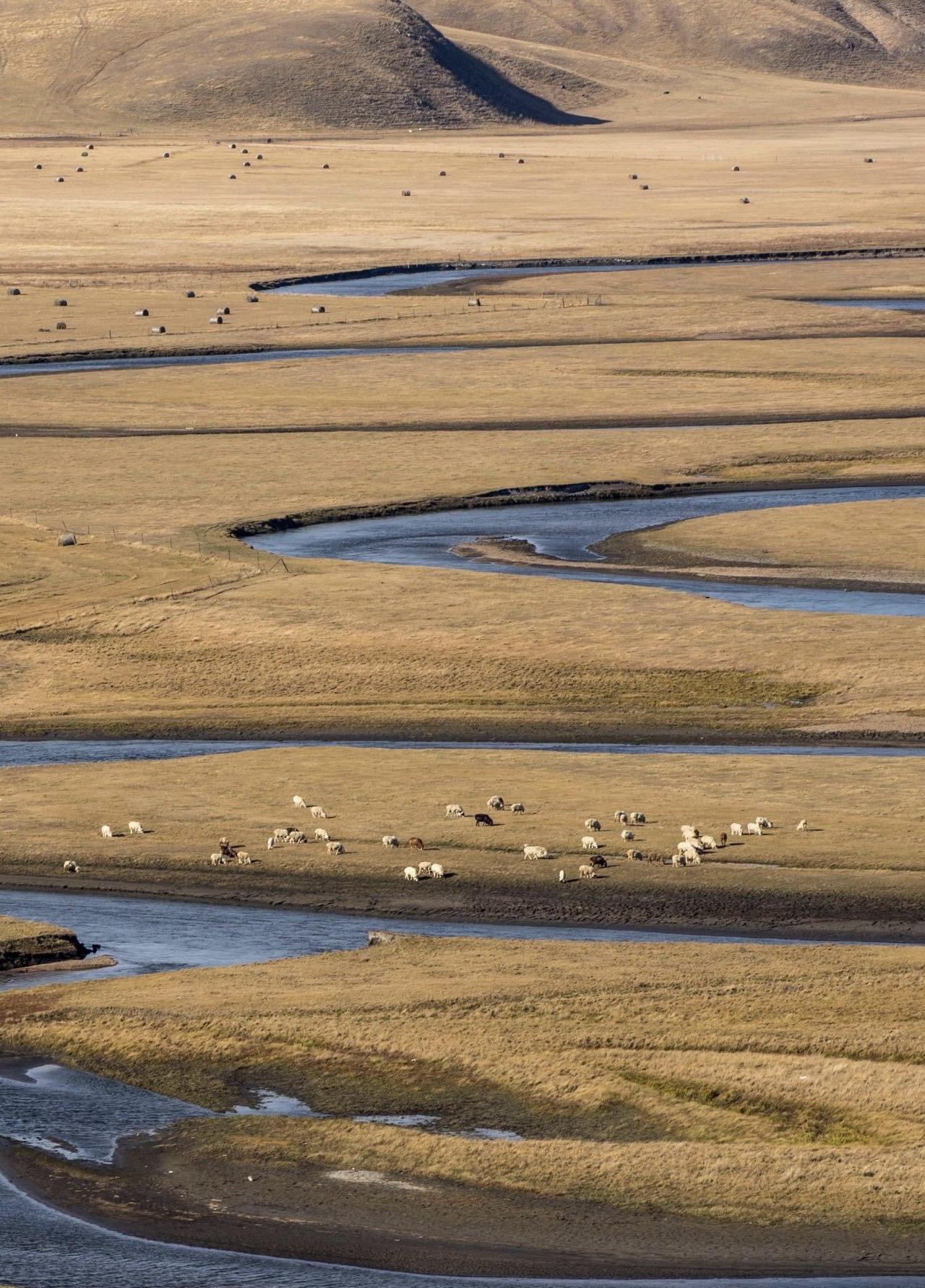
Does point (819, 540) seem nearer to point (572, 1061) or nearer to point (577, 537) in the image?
point (577, 537)

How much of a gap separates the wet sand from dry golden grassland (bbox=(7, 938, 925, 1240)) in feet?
1.26

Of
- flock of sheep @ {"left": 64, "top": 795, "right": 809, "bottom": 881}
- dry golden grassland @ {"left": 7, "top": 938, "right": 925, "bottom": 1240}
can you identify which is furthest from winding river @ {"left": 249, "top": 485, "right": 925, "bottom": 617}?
dry golden grassland @ {"left": 7, "top": 938, "right": 925, "bottom": 1240}

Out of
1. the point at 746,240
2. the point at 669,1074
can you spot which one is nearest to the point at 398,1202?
the point at 669,1074

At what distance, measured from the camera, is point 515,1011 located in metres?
36.6

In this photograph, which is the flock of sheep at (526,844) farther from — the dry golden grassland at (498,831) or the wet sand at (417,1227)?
the wet sand at (417,1227)

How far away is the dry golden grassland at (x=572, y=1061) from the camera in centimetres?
3153

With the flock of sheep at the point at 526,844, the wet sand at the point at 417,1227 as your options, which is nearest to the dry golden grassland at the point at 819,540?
the flock of sheep at the point at 526,844

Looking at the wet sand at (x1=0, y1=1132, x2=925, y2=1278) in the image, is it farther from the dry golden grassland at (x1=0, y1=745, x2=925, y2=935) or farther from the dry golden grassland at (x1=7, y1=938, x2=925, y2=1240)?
the dry golden grassland at (x1=0, y1=745, x2=925, y2=935)

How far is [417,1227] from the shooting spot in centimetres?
3077

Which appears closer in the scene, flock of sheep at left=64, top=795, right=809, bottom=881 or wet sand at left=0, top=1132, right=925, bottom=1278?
wet sand at left=0, top=1132, right=925, bottom=1278

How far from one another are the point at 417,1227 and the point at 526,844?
1700 cm

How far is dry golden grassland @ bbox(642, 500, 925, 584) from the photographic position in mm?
74062

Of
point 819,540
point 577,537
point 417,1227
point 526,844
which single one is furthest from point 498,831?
point 577,537

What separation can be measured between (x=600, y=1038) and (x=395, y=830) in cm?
1440
